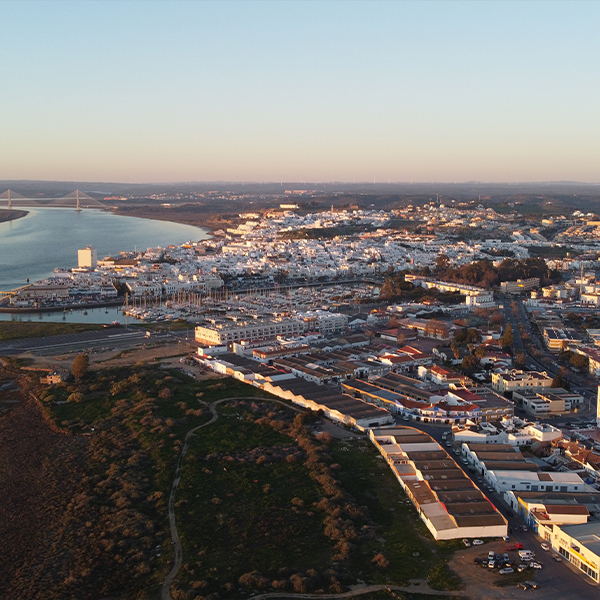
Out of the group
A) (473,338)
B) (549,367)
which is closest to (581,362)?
(549,367)

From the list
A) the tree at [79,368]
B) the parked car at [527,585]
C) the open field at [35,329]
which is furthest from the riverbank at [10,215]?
the parked car at [527,585]

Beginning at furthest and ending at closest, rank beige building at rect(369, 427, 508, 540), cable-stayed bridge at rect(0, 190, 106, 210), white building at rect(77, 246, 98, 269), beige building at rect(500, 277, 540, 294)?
cable-stayed bridge at rect(0, 190, 106, 210) < white building at rect(77, 246, 98, 269) < beige building at rect(500, 277, 540, 294) < beige building at rect(369, 427, 508, 540)

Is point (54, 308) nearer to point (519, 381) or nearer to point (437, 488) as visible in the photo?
point (519, 381)

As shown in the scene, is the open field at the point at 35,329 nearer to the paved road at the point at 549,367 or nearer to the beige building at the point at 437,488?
the beige building at the point at 437,488

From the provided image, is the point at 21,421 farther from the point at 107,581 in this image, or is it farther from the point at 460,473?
the point at 460,473

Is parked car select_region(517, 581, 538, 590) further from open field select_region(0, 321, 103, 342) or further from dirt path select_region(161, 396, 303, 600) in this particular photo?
open field select_region(0, 321, 103, 342)

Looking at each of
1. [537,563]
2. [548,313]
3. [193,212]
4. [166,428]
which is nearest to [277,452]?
[166,428]

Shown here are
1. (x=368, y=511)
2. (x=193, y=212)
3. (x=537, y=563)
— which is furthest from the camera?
(x=193, y=212)

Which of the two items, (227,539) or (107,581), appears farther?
(227,539)

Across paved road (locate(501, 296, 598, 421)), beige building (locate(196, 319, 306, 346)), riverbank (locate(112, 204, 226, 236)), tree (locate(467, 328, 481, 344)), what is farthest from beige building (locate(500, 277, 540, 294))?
riverbank (locate(112, 204, 226, 236))
